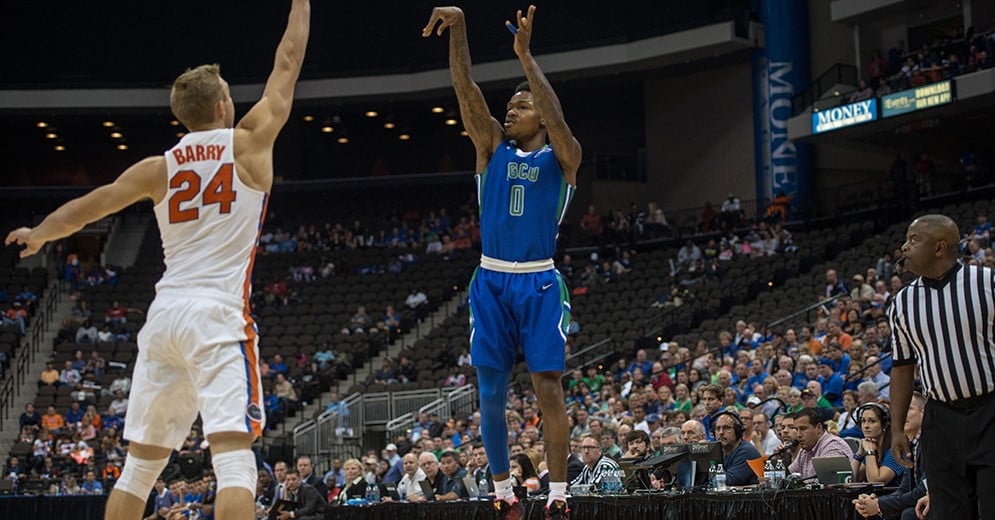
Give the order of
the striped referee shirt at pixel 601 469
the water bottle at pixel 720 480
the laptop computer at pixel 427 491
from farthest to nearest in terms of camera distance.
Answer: the laptop computer at pixel 427 491, the striped referee shirt at pixel 601 469, the water bottle at pixel 720 480

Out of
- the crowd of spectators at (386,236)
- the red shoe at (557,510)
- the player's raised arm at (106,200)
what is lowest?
the red shoe at (557,510)

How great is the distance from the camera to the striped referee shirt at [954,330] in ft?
18.1

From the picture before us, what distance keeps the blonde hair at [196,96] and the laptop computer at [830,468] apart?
4893 millimetres

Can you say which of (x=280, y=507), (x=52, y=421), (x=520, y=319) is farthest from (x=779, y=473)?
(x=52, y=421)

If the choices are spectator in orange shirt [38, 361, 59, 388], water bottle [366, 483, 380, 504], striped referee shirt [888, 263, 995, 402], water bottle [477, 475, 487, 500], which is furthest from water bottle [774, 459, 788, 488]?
spectator in orange shirt [38, 361, 59, 388]

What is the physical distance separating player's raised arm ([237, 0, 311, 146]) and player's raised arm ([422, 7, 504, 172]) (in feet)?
5.51

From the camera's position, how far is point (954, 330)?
5613 mm

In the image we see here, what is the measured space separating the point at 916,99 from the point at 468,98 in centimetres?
2029

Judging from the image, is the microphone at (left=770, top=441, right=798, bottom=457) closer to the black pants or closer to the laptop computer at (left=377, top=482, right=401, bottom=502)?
the black pants

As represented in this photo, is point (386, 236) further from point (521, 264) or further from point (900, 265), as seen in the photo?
point (521, 264)

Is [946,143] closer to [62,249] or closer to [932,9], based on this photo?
[932,9]

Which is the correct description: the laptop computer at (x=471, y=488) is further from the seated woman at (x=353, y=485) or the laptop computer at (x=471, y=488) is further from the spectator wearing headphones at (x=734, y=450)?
the spectator wearing headphones at (x=734, y=450)

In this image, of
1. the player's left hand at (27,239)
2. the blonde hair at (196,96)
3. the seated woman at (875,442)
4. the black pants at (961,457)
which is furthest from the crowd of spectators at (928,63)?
the player's left hand at (27,239)

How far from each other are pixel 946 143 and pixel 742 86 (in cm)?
576
